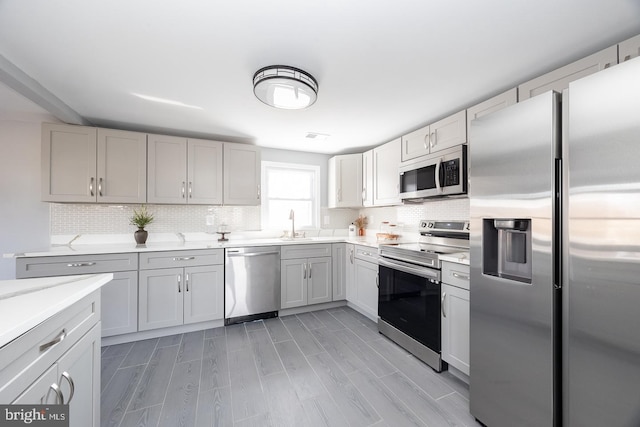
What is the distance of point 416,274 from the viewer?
7.47 ft

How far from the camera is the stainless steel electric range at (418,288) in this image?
210cm

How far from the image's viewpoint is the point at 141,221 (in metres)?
2.99

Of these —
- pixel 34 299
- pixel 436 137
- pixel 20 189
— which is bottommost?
pixel 34 299

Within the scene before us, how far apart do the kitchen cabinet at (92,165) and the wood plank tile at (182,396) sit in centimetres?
188

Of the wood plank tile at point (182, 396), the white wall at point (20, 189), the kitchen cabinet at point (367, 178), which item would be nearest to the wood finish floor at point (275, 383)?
the wood plank tile at point (182, 396)

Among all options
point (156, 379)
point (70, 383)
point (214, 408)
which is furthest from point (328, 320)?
point (70, 383)

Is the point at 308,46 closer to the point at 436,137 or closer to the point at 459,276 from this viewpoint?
the point at 436,137

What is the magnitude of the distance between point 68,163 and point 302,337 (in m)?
2.99

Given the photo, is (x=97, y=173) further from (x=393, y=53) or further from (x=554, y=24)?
(x=554, y=24)

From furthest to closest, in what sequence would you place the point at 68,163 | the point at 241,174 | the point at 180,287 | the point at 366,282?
1. the point at 241,174
2. the point at 366,282
3. the point at 180,287
4. the point at 68,163

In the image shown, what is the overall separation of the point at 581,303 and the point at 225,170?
3336 millimetres

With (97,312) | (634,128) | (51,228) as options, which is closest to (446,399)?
(634,128)

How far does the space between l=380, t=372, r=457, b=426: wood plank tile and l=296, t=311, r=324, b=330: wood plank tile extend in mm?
1090

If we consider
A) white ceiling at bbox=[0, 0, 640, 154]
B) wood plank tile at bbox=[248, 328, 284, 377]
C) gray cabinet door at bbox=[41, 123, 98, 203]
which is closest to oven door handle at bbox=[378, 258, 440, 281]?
wood plank tile at bbox=[248, 328, 284, 377]
